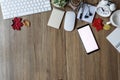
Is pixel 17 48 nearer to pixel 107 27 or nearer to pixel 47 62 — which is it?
pixel 47 62

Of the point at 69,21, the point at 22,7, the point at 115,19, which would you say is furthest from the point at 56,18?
the point at 115,19

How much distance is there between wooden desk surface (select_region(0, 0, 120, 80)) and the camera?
3.97 feet

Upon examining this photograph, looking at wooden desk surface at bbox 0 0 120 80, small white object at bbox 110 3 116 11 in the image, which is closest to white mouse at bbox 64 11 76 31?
wooden desk surface at bbox 0 0 120 80

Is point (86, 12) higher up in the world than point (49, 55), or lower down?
higher up

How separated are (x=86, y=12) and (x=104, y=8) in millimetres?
Answer: 89

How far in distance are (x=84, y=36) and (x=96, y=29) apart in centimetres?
7

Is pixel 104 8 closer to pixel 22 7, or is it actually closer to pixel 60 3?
pixel 60 3

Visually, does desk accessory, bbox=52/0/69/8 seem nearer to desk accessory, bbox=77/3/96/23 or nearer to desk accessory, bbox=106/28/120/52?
desk accessory, bbox=77/3/96/23

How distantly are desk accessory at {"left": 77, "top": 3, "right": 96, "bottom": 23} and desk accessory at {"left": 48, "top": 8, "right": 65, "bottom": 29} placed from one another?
88 millimetres

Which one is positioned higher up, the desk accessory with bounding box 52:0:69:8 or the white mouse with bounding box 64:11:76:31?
the desk accessory with bounding box 52:0:69:8

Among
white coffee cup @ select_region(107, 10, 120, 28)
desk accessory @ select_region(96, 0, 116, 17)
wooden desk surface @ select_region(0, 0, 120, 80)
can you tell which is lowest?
wooden desk surface @ select_region(0, 0, 120, 80)

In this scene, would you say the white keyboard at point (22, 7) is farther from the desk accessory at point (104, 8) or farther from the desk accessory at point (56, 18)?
the desk accessory at point (104, 8)

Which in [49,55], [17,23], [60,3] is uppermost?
[60,3]

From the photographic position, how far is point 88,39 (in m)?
1.22
